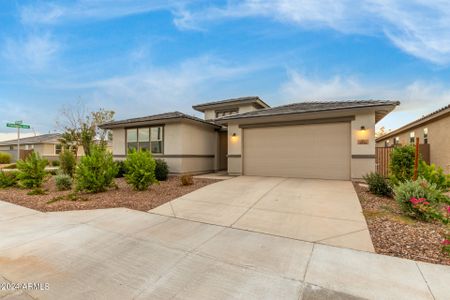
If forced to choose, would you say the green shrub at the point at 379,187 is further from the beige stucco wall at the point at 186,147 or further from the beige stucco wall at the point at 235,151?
the beige stucco wall at the point at 186,147

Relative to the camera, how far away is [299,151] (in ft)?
33.7

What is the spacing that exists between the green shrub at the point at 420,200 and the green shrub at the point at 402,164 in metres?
2.01

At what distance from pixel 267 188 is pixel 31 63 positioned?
18.4 metres

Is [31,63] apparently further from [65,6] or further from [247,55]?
[247,55]

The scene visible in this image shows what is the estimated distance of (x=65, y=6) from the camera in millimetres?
8977

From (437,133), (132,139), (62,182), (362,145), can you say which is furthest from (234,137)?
(437,133)

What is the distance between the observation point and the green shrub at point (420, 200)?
4348mm

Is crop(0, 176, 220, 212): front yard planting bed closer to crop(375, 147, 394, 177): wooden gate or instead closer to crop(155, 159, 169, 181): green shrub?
crop(155, 159, 169, 181): green shrub

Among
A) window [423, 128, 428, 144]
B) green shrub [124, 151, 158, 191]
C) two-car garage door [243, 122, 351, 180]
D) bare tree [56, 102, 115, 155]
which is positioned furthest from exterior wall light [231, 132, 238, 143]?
bare tree [56, 102, 115, 155]

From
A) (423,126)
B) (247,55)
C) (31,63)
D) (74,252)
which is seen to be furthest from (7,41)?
(423,126)

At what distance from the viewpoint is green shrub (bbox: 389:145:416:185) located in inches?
268

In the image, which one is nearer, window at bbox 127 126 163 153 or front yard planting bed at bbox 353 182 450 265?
front yard planting bed at bbox 353 182 450 265

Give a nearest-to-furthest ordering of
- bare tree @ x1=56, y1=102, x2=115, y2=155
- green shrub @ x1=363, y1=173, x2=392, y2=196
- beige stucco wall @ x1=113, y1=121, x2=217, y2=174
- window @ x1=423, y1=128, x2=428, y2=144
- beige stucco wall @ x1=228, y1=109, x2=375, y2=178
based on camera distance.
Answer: green shrub @ x1=363, y1=173, x2=392, y2=196
beige stucco wall @ x1=228, y1=109, x2=375, y2=178
beige stucco wall @ x1=113, y1=121, x2=217, y2=174
window @ x1=423, y1=128, x2=428, y2=144
bare tree @ x1=56, y1=102, x2=115, y2=155

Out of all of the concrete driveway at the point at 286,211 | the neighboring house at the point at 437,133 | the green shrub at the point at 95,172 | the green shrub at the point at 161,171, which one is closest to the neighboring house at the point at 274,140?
the green shrub at the point at 161,171
